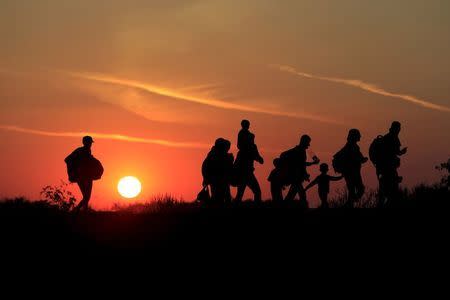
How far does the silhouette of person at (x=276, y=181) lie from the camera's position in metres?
24.1

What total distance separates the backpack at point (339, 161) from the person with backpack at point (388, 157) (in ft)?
2.17

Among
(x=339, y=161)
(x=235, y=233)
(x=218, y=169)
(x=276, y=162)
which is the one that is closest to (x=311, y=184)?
(x=276, y=162)

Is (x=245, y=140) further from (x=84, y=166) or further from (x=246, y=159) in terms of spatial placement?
(x=84, y=166)

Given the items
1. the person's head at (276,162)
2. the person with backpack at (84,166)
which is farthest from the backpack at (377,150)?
the person with backpack at (84,166)

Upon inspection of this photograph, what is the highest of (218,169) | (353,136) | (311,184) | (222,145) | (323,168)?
(353,136)

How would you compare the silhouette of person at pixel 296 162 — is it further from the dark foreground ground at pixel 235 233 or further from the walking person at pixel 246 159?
the dark foreground ground at pixel 235 233

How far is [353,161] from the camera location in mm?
23125

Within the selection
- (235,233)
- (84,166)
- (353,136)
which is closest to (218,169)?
(353,136)

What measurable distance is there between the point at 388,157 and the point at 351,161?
2.83 ft

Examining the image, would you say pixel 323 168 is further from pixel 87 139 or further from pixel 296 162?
pixel 87 139

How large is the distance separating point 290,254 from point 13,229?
621 centimetres

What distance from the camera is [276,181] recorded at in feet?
79.8

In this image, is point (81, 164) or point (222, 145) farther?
point (81, 164)

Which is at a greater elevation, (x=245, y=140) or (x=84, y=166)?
(x=245, y=140)
